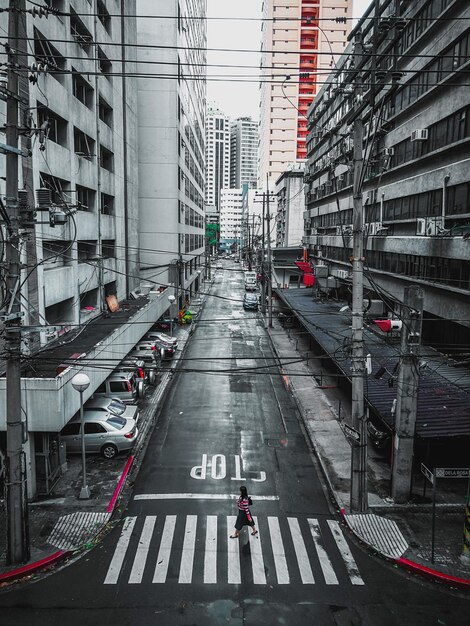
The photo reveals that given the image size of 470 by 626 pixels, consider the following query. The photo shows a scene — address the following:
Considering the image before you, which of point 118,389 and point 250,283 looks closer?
point 118,389

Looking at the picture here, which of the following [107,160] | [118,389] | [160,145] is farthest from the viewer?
[160,145]

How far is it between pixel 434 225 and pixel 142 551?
18640 mm

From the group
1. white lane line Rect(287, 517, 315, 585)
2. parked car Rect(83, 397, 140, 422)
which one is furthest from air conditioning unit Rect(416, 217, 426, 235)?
parked car Rect(83, 397, 140, 422)

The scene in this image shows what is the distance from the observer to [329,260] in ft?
168

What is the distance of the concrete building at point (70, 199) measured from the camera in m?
15.6

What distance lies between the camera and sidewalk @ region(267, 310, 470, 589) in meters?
12.8

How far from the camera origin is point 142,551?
13.4m

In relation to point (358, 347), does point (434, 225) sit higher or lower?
higher

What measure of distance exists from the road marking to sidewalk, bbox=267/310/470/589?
114 inches

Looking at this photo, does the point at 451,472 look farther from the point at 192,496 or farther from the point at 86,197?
the point at 86,197

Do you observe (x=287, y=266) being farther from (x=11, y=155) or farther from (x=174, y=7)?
(x=11, y=155)

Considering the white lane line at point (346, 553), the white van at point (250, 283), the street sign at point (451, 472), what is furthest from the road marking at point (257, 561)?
the white van at point (250, 283)

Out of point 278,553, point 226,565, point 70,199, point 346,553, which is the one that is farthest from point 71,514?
point 70,199

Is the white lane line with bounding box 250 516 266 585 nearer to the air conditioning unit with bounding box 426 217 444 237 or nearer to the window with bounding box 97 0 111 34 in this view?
the air conditioning unit with bounding box 426 217 444 237
